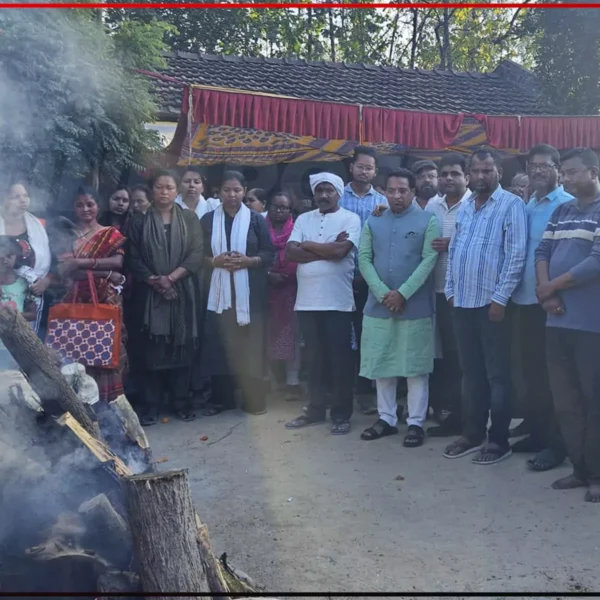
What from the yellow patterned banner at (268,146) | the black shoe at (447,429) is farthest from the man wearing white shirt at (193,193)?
the black shoe at (447,429)

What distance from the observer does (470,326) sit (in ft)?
15.5

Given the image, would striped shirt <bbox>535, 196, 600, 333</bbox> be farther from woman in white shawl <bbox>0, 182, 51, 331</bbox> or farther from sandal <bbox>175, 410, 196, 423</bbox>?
woman in white shawl <bbox>0, 182, 51, 331</bbox>

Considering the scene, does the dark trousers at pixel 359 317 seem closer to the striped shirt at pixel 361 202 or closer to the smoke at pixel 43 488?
the striped shirt at pixel 361 202

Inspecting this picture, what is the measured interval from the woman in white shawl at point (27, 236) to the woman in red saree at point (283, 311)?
187cm

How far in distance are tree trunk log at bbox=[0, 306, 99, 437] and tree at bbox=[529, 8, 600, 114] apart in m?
13.8

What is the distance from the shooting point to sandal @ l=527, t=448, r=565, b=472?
4.45 m

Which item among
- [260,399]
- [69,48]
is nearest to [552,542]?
[260,399]

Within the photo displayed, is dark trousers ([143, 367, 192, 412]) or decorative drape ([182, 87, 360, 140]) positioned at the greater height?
decorative drape ([182, 87, 360, 140])

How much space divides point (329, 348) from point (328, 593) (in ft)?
8.54

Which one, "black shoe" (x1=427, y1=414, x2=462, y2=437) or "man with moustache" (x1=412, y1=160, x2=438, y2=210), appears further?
"man with moustache" (x1=412, y1=160, x2=438, y2=210)

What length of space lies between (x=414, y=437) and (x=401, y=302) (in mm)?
928

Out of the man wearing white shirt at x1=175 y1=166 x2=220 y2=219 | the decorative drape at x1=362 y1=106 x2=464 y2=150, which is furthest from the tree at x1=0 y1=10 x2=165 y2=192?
the decorative drape at x1=362 y1=106 x2=464 y2=150

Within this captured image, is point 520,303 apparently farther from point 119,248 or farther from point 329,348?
point 119,248

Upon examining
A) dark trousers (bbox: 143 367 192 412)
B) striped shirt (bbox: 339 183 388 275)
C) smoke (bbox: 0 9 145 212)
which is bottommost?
dark trousers (bbox: 143 367 192 412)
